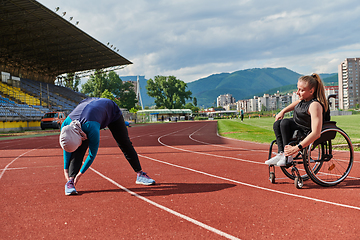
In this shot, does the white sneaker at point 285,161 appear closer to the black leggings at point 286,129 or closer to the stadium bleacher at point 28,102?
the black leggings at point 286,129

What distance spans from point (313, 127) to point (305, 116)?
0.22m

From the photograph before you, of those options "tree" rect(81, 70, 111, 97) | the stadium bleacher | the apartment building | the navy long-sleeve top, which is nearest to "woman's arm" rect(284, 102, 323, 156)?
the navy long-sleeve top

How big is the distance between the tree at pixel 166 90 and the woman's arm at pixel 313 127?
102743mm

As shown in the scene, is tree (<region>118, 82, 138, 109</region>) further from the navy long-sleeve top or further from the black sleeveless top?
the black sleeveless top

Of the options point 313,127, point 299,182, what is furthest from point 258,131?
point 313,127

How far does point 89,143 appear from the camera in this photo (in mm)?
3795

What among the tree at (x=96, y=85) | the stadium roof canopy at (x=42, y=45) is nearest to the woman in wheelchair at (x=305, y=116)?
the stadium roof canopy at (x=42, y=45)

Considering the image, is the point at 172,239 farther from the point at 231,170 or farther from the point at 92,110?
the point at 231,170

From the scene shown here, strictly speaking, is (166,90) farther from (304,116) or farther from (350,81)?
(350,81)

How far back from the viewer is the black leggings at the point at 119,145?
385cm

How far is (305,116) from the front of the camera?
377 centimetres

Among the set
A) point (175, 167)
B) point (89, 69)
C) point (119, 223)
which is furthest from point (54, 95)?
point (119, 223)

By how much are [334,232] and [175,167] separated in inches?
153

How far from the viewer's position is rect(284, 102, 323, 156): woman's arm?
357 cm
